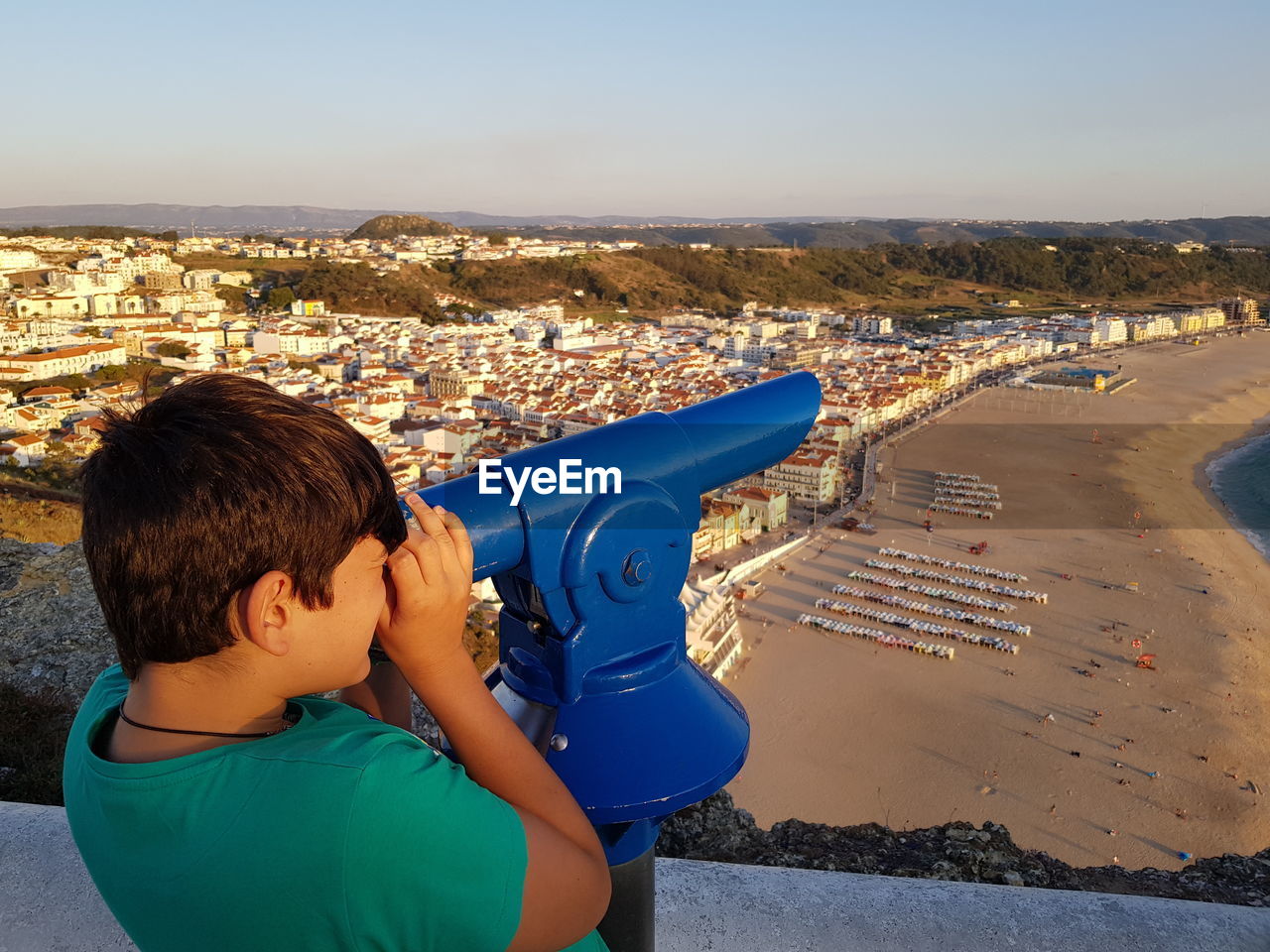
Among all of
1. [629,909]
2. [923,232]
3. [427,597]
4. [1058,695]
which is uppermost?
[923,232]

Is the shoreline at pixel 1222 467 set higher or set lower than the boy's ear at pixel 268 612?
lower

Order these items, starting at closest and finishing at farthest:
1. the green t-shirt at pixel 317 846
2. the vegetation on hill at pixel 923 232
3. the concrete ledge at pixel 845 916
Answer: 1. the green t-shirt at pixel 317 846
2. the concrete ledge at pixel 845 916
3. the vegetation on hill at pixel 923 232

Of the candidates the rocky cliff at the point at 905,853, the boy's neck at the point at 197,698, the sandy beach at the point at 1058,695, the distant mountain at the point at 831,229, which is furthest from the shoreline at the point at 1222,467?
the distant mountain at the point at 831,229

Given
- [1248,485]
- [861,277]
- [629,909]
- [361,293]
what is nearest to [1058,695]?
[629,909]

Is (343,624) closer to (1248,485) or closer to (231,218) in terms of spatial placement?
(1248,485)

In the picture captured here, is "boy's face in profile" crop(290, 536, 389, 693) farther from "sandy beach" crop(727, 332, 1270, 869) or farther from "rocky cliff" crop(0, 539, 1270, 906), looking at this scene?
"sandy beach" crop(727, 332, 1270, 869)

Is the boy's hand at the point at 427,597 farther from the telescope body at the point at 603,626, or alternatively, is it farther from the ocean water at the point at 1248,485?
the ocean water at the point at 1248,485
